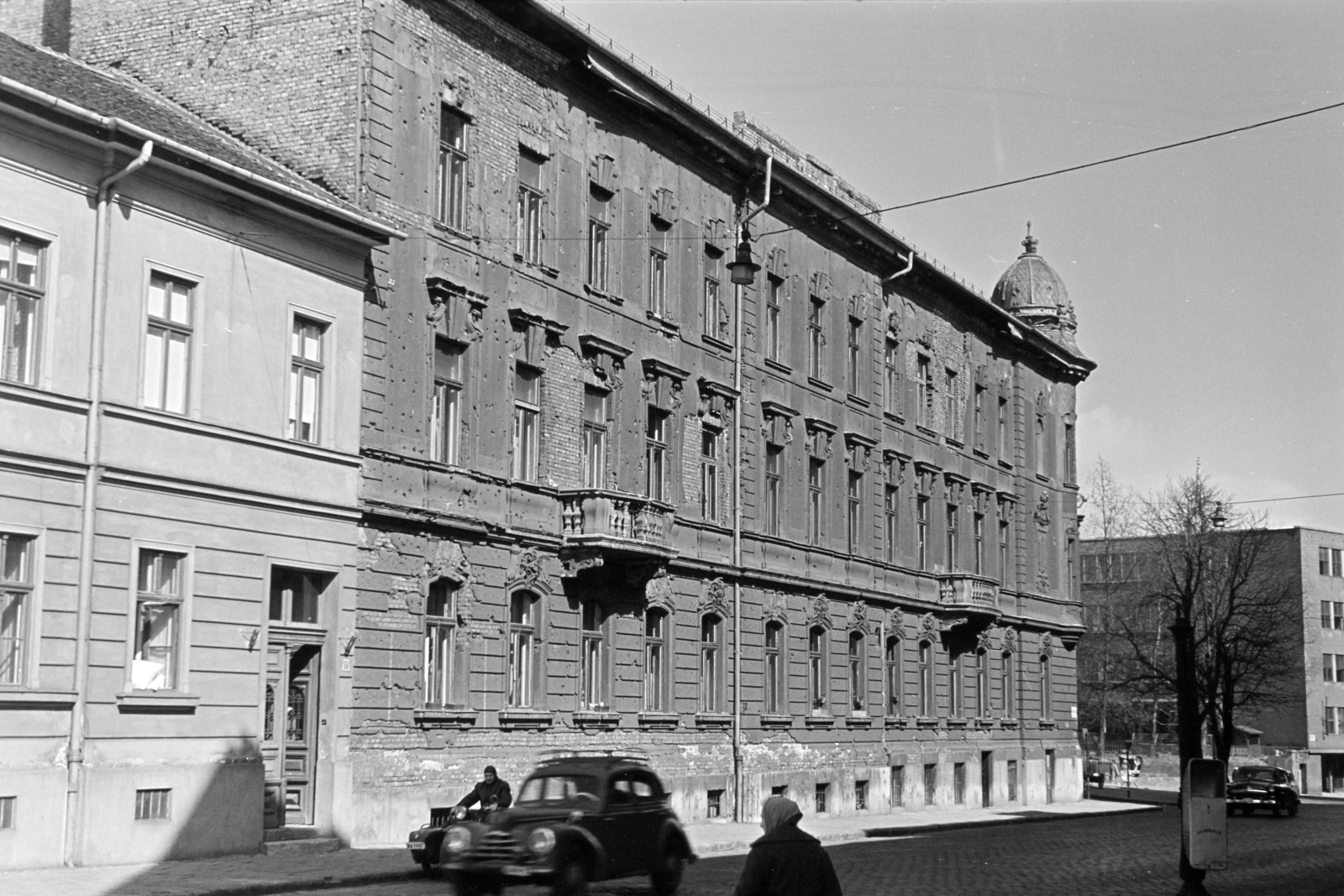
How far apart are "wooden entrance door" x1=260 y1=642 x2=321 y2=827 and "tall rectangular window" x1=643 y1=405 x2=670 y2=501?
10.6m

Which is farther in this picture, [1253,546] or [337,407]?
[1253,546]

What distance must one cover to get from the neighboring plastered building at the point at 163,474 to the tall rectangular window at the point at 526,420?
460 cm

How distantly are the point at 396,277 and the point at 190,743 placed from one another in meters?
8.37

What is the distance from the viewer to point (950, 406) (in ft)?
170

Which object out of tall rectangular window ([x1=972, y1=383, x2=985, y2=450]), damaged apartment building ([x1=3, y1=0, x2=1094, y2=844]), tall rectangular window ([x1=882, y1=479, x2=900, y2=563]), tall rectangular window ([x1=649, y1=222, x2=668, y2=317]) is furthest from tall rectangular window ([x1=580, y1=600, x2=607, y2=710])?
tall rectangular window ([x1=972, y1=383, x2=985, y2=450])

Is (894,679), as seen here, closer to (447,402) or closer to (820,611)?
(820,611)

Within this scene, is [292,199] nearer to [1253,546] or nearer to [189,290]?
[189,290]

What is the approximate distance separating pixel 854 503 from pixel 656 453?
10.9 meters

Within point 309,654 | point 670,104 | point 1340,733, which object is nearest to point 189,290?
point 309,654

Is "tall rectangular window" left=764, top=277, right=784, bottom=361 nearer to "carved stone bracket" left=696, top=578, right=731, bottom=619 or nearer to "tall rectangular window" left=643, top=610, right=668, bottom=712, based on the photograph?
"carved stone bracket" left=696, top=578, right=731, bottom=619

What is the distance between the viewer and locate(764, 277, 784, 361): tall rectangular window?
1606 inches

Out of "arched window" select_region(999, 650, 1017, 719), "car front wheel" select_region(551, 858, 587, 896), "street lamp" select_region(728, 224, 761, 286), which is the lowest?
"car front wheel" select_region(551, 858, 587, 896)

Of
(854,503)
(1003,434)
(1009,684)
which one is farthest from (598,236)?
(1009,684)

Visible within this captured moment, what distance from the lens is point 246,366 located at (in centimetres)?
2498
